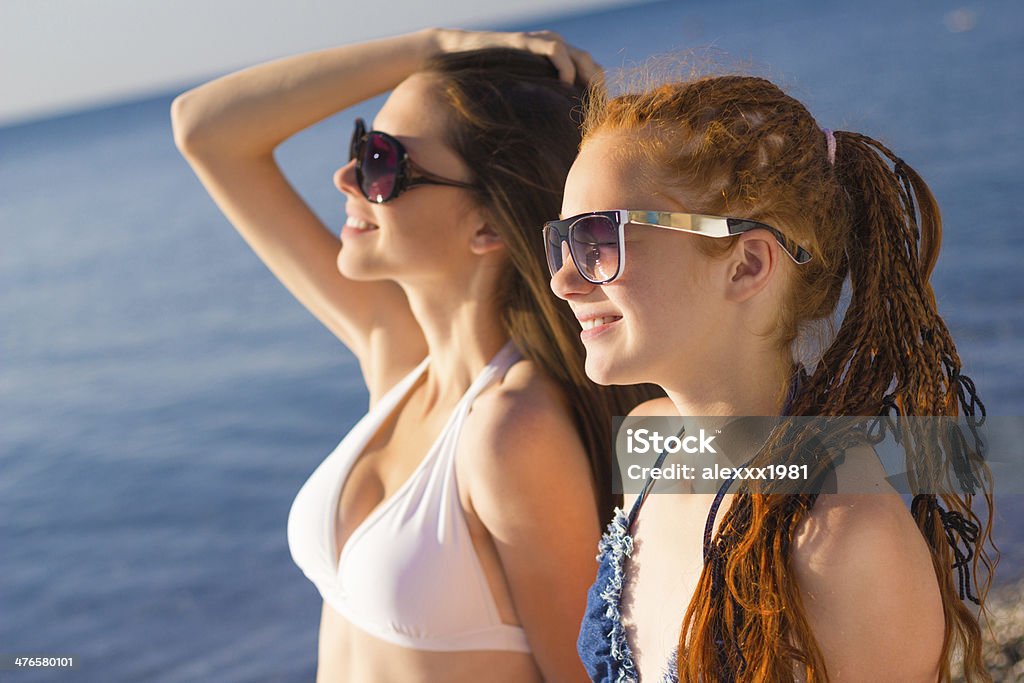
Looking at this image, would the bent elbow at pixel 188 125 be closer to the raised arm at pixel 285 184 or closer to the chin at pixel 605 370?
the raised arm at pixel 285 184

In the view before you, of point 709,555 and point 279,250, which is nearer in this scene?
point 709,555

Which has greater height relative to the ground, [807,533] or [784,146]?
[784,146]

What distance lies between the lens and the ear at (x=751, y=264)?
1596 millimetres

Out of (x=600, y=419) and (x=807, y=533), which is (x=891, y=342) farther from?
(x=600, y=419)

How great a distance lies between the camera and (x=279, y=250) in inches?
115

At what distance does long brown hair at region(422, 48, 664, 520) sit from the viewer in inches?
92.4

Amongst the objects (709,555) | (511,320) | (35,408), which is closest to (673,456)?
(709,555)

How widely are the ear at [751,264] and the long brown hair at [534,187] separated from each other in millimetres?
756

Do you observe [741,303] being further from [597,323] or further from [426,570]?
[426,570]

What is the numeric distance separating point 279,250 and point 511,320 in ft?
2.61

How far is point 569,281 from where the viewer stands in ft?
5.71

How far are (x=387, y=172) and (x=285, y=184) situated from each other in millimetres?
653

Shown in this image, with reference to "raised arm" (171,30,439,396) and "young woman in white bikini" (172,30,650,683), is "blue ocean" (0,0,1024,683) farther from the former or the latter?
"raised arm" (171,30,439,396)

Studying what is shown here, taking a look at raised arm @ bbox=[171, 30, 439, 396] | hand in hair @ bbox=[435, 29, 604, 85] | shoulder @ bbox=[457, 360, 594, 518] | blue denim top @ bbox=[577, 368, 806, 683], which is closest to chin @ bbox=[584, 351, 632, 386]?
blue denim top @ bbox=[577, 368, 806, 683]
